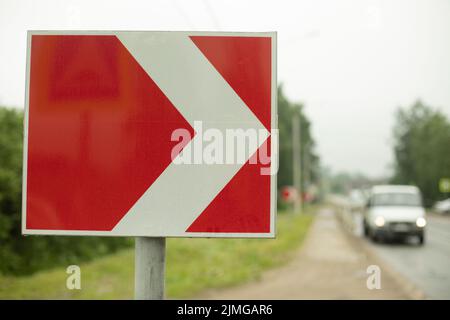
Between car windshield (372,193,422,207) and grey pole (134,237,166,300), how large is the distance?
1739 cm

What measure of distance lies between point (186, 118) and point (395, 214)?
16487 mm

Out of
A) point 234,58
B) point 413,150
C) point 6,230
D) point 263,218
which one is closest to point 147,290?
point 263,218

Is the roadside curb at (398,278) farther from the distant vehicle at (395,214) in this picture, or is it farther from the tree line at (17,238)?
the tree line at (17,238)

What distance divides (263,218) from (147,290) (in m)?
0.46

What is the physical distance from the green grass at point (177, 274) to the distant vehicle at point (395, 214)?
15.0 ft

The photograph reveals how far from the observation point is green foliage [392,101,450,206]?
196 feet

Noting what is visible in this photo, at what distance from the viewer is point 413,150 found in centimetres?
7081

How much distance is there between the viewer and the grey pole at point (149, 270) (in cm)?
159

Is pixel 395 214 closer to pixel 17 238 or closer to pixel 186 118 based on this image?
pixel 17 238

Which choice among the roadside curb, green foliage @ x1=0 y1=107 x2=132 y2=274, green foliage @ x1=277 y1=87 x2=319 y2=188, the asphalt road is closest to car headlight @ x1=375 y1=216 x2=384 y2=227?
the asphalt road

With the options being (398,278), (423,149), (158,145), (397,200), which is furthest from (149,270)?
(423,149)

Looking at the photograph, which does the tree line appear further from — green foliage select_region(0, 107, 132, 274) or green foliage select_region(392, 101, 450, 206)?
green foliage select_region(392, 101, 450, 206)

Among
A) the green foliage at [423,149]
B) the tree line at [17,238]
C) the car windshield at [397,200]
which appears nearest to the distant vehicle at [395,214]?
the car windshield at [397,200]

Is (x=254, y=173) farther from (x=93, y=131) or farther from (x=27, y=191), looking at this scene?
(x=27, y=191)
